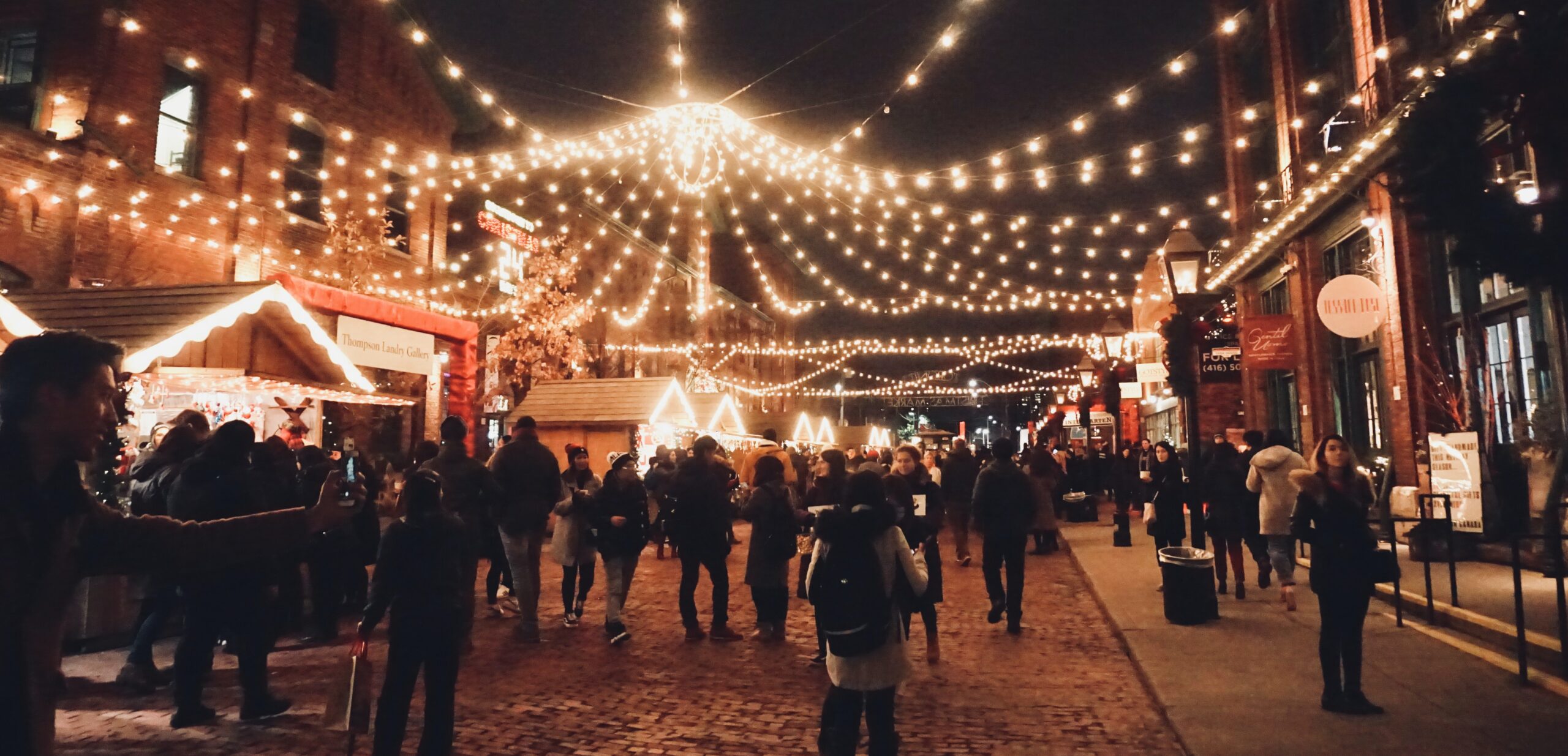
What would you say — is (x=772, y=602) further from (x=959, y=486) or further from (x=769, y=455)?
(x=959, y=486)

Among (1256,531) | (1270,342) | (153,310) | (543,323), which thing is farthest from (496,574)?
(543,323)

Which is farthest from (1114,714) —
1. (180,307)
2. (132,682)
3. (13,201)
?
(13,201)

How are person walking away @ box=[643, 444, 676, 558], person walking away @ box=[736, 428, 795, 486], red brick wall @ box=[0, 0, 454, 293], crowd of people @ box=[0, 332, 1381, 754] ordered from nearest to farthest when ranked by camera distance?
crowd of people @ box=[0, 332, 1381, 754], person walking away @ box=[736, 428, 795, 486], red brick wall @ box=[0, 0, 454, 293], person walking away @ box=[643, 444, 676, 558]

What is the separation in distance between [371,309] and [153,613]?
7872 mm

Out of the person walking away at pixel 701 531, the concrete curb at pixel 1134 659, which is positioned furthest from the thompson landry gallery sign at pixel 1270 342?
the person walking away at pixel 701 531

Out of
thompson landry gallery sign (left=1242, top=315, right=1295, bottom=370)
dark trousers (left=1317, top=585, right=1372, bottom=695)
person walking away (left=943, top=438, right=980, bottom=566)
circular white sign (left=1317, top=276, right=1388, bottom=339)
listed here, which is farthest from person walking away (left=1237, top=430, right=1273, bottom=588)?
thompson landry gallery sign (left=1242, top=315, right=1295, bottom=370)

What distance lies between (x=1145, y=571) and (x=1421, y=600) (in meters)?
3.21

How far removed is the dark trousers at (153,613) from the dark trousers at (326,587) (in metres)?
1.29

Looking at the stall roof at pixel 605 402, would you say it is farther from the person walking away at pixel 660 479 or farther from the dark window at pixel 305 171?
the dark window at pixel 305 171

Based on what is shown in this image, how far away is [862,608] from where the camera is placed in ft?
13.2

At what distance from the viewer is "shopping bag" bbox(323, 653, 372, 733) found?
13.0ft

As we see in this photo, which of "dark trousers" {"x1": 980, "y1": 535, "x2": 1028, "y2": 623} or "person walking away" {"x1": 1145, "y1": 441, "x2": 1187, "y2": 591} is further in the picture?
"person walking away" {"x1": 1145, "y1": 441, "x2": 1187, "y2": 591}

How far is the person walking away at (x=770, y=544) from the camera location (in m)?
7.52

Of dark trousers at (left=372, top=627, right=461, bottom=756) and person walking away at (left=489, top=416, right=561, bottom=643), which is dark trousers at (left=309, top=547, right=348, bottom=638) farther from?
dark trousers at (left=372, top=627, right=461, bottom=756)
